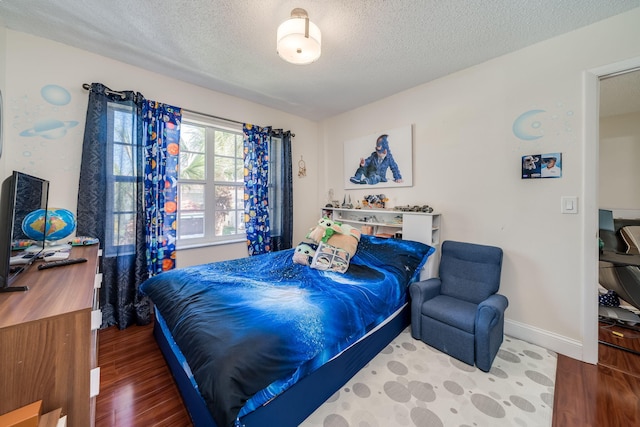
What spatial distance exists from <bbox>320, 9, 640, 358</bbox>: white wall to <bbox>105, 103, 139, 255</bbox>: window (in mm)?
3109

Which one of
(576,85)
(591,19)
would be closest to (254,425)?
(576,85)

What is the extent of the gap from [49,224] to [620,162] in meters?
6.12

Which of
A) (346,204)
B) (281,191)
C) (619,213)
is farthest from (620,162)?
(281,191)

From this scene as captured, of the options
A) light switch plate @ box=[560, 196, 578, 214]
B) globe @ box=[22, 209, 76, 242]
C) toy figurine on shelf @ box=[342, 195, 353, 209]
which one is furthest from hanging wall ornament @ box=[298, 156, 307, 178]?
light switch plate @ box=[560, 196, 578, 214]

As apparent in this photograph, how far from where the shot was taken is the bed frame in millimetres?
1144

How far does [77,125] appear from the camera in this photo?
7.11 feet

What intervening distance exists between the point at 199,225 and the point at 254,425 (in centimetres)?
240

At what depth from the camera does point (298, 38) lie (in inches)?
61.6

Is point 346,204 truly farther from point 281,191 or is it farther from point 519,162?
point 519,162

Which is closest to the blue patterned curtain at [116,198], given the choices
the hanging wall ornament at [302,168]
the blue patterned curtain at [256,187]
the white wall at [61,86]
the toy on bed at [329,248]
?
the white wall at [61,86]

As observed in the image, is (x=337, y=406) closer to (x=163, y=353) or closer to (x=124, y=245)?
(x=163, y=353)

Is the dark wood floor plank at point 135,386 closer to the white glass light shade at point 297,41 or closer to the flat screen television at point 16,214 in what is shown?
the flat screen television at point 16,214

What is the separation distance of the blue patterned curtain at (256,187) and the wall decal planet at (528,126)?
9.23ft

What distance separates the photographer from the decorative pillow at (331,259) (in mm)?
2262
